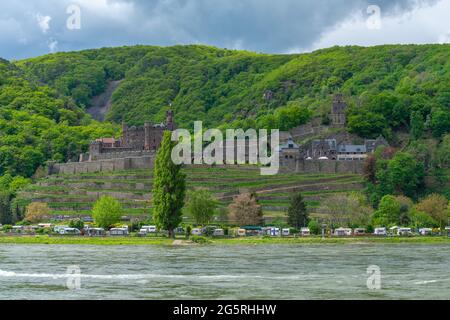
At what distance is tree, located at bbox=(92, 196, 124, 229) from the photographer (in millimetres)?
105938

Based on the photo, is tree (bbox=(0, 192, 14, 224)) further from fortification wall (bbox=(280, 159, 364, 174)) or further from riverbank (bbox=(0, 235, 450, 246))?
fortification wall (bbox=(280, 159, 364, 174))

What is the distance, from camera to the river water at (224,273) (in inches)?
2031

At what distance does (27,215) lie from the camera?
116 metres

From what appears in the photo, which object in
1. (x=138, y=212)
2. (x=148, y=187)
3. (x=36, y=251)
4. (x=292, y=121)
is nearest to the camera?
(x=36, y=251)

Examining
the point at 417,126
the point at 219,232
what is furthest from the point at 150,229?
the point at 417,126

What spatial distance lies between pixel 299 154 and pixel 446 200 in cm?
2688

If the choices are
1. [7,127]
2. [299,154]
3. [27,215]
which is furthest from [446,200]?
[7,127]

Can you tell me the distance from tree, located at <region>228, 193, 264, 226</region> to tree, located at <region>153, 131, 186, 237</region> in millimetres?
13138

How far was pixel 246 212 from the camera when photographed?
106688mm

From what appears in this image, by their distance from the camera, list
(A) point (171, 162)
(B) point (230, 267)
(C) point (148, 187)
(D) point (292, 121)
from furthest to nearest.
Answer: (D) point (292, 121)
(C) point (148, 187)
(A) point (171, 162)
(B) point (230, 267)

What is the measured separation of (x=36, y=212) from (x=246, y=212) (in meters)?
26.4

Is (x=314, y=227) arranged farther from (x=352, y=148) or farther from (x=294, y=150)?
(x=352, y=148)

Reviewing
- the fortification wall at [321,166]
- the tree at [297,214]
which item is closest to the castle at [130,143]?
the fortification wall at [321,166]
